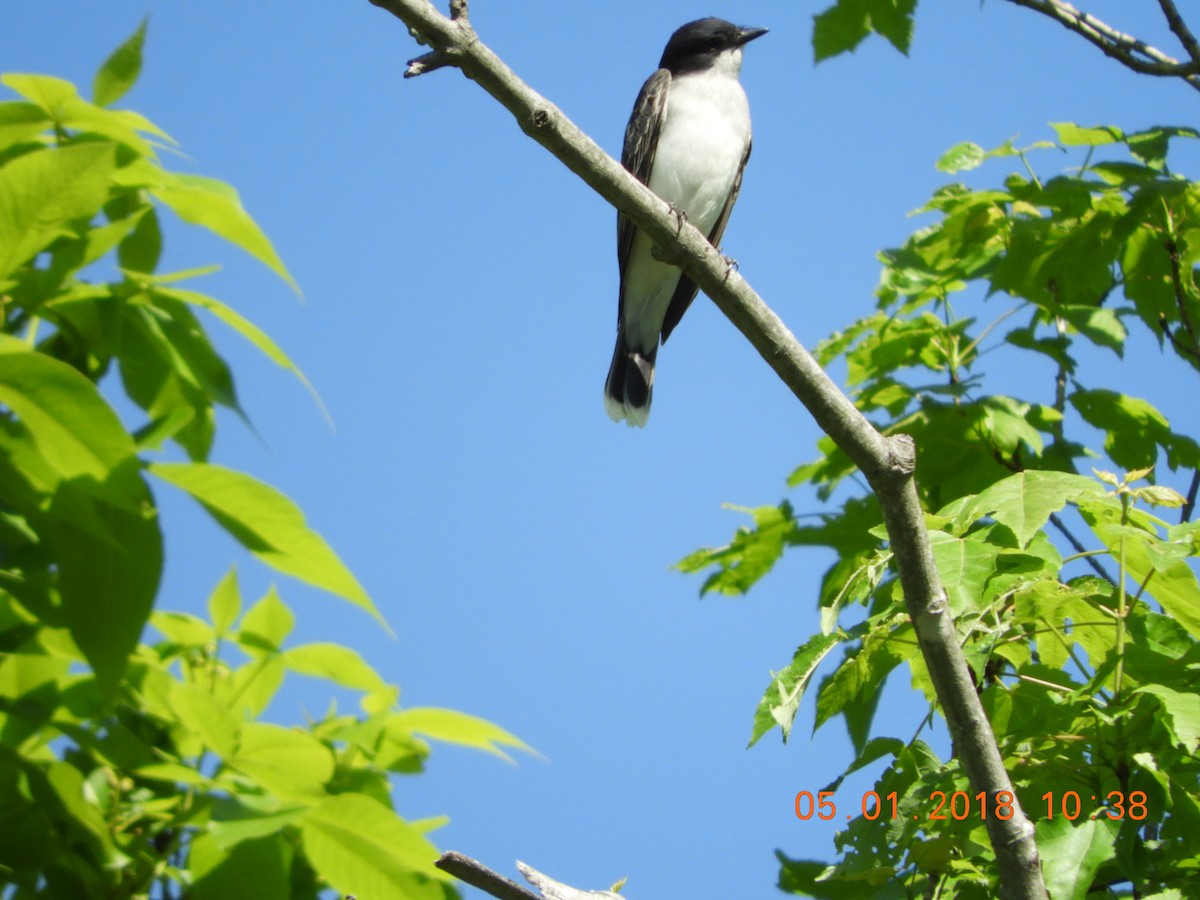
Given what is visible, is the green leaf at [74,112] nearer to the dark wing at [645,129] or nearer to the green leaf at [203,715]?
the green leaf at [203,715]

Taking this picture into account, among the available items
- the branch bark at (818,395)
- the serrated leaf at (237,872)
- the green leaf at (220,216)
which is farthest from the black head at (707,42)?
the serrated leaf at (237,872)

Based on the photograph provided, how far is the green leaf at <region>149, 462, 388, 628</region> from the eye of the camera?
4.69 ft

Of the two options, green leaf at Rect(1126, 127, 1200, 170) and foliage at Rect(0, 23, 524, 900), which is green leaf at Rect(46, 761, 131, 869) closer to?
foliage at Rect(0, 23, 524, 900)

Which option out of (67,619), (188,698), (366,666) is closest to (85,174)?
(67,619)

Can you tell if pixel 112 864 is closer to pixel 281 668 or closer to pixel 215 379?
pixel 281 668

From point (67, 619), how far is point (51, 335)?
459 mm

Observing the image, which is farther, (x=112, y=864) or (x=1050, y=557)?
(x=1050, y=557)

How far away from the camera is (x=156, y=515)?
1421 mm

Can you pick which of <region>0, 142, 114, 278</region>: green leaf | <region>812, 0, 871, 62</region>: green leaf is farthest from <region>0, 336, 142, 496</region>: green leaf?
<region>812, 0, 871, 62</region>: green leaf

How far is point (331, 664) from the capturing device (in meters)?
1.75

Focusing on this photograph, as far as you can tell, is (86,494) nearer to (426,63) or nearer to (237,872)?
(237,872)

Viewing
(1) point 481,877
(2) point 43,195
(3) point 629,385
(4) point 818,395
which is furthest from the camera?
(3) point 629,385

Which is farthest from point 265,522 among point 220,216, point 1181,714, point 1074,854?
point 1074,854

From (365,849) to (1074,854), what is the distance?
170 centimetres
